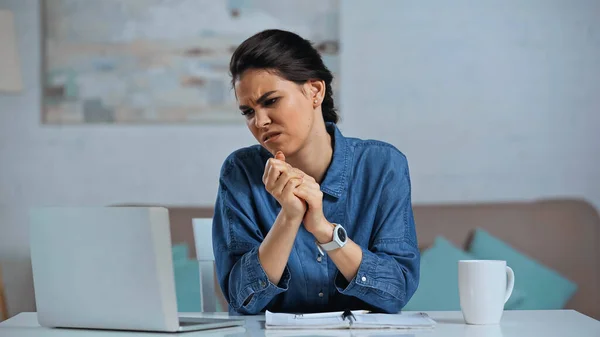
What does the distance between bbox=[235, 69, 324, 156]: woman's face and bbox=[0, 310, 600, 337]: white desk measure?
1.25 feet

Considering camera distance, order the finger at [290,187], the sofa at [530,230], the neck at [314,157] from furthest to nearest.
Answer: the sofa at [530,230], the neck at [314,157], the finger at [290,187]

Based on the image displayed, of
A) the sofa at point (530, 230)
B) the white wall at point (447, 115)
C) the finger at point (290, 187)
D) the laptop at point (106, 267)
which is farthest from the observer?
the white wall at point (447, 115)

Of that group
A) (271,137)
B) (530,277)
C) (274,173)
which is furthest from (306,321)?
(530,277)

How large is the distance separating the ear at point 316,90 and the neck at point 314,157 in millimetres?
63

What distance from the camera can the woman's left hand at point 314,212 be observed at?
1482mm

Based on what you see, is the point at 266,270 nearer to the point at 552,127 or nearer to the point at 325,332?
the point at 325,332

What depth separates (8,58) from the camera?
3096mm

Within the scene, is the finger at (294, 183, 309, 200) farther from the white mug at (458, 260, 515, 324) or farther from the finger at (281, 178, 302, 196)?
the white mug at (458, 260, 515, 324)

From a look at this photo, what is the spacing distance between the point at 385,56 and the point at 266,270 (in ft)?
5.92

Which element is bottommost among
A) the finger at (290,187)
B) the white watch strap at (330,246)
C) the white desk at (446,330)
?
the white desk at (446,330)

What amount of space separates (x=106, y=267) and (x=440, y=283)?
1834mm

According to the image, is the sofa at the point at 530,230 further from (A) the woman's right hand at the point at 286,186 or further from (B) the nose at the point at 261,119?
(A) the woman's right hand at the point at 286,186

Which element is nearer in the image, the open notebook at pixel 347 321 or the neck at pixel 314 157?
the open notebook at pixel 347 321

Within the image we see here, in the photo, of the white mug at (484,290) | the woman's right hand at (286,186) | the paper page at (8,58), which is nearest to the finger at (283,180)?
the woman's right hand at (286,186)
